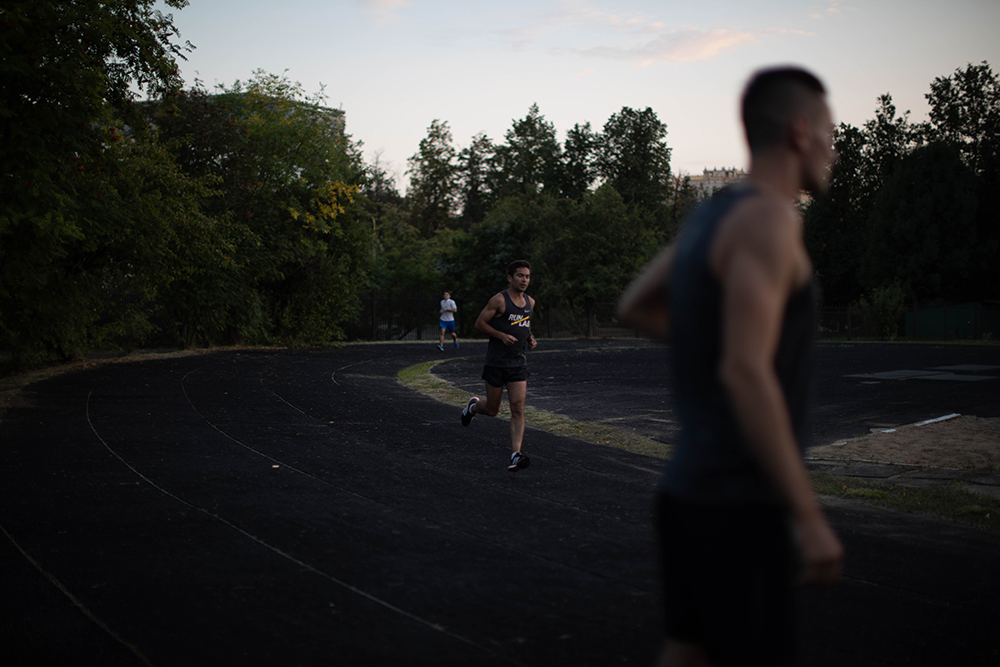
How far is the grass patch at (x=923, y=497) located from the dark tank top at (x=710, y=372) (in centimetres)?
530

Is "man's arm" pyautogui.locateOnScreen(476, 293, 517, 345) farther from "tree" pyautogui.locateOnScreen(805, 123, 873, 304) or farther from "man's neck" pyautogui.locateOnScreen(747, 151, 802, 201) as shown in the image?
"tree" pyautogui.locateOnScreen(805, 123, 873, 304)

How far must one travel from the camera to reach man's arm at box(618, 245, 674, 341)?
2.21m

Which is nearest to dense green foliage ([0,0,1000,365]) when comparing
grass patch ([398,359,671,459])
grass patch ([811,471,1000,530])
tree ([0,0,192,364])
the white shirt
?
tree ([0,0,192,364])

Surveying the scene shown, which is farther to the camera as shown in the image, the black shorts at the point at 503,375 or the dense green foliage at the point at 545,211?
the dense green foliage at the point at 545,211

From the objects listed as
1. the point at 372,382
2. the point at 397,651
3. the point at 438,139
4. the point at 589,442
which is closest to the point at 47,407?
the point at 372,382

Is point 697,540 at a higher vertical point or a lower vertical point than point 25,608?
higher

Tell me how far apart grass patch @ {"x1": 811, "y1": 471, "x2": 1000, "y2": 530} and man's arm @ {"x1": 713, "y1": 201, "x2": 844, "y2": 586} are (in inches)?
212

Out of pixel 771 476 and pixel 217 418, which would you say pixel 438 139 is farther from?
pixel 771 476

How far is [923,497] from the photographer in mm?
6996

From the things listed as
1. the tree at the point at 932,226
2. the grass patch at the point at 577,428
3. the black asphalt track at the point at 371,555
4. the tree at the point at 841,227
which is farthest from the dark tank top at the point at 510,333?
the tree at the point at 841,227

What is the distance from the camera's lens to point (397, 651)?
371cm

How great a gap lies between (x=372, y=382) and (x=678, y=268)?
15.7 meters

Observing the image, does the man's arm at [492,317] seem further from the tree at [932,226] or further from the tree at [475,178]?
the tree at [475,178]

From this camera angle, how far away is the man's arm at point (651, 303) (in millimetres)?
2209
